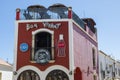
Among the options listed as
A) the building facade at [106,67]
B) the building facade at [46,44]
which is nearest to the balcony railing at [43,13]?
the building facade at [46,44]

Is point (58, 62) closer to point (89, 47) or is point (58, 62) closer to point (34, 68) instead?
point (34, 68)

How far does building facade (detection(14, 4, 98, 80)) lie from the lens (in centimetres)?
2205

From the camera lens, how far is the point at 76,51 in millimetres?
23734

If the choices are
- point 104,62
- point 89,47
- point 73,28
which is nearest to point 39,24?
point 73,28

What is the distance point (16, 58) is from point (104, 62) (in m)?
17.6

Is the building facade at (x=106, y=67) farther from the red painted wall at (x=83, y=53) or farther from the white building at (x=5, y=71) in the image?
the white building at (x=5, y=71)

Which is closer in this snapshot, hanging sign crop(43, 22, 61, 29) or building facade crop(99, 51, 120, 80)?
hanging sign crop(43, 22, 61, 29)

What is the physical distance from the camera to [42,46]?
74.8ft

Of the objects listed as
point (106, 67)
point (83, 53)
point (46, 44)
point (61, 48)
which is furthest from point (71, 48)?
point (106, 67)

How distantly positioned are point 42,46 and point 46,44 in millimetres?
403

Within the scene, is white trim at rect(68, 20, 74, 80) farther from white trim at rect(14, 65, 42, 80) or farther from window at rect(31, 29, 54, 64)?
white trim at rect(14, 65, 42, 80)

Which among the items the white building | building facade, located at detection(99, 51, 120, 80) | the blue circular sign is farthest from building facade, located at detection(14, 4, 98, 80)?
building facade, located at detection(99, 51, 120, 80)

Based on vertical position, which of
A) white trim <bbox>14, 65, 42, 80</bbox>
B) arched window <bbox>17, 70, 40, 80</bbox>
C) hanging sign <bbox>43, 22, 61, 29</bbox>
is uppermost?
hanging sign <bbox>43, 22, 61, 29</bbox>

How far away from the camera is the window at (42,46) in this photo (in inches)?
876
